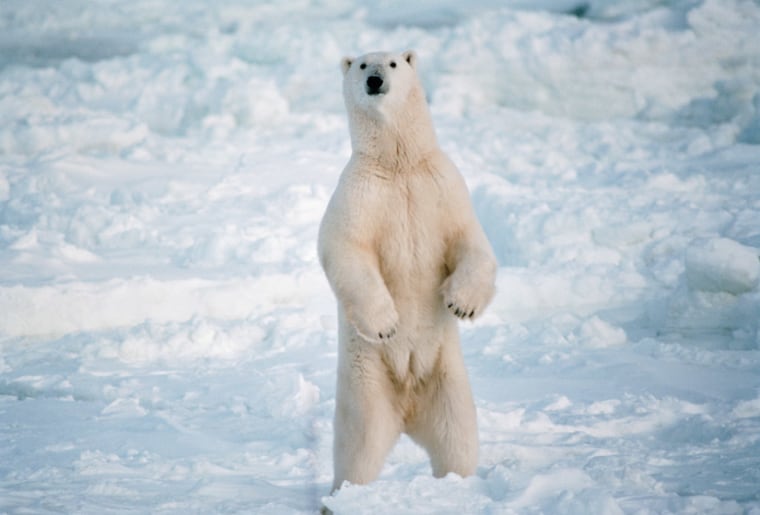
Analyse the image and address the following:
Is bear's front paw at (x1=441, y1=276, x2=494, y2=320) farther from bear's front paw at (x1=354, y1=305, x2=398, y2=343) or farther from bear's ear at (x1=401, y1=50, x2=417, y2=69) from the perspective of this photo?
bear's ear at (x1=401, y1=50, x2=417, y2=69)

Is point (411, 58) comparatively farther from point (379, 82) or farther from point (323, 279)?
point (323, 279)

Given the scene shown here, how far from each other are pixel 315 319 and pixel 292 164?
180 inches

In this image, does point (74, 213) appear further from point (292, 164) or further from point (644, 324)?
point (644, 324)

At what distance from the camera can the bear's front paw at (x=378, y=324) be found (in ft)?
9.35

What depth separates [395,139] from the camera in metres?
3.05

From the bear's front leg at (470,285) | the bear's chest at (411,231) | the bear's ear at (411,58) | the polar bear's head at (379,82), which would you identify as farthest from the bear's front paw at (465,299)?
the bear's ear at (411,58)

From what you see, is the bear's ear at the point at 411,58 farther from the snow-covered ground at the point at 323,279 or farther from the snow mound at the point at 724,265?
the snow mound at the point at 724,265

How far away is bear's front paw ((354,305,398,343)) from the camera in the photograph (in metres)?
2.85

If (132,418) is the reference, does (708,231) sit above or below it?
above

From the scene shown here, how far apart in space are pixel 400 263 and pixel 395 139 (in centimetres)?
42

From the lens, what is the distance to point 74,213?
28.3 ft

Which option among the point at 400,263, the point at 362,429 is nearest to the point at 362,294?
the point at 400,263

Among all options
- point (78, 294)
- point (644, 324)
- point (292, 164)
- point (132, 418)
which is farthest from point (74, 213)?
point (644, 324)

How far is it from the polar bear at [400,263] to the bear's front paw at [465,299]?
0.04m
